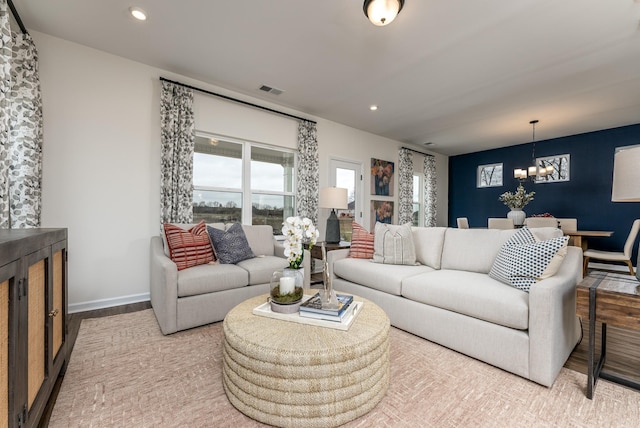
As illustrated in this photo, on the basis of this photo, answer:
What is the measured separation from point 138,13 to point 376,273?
3126 mm

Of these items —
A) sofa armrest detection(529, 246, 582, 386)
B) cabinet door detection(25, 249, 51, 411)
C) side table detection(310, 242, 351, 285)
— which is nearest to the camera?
cabinet door detection(25, 249, 51, 411)

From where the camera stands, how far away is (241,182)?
4086 mm

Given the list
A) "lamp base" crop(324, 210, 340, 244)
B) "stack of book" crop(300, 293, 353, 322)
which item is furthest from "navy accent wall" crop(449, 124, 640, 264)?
"stack of book" crop(300, 293, 353, 322)

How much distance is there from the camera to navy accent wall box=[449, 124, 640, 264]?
5289 millimetres

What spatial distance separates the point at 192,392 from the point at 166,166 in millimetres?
2527

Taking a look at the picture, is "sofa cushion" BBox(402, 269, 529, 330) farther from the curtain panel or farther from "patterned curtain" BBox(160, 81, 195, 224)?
the curtain panel

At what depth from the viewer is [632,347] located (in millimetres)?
2152

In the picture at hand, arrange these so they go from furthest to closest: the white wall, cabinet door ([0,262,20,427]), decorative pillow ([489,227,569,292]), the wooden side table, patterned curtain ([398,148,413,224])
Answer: patterned curtain ([398,148,413,224]), the white wall, decorative pillow ([489,227,569,292]), the wooden side table, cabinet door ([0,262,20,427])

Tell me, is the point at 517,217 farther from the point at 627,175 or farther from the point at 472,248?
the point at 627,175

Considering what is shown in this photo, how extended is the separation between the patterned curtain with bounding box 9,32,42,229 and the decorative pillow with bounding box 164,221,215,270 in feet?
3.53

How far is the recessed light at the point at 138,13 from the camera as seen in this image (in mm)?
2361

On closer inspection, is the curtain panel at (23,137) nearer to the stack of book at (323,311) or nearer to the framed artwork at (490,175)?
the stack of book at (323,311)

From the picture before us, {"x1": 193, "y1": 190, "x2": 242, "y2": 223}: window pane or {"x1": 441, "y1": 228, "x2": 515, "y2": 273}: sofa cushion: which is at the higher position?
{"x1": 193, "y1": 190, "x2": 242, "y2": 223}: window pane

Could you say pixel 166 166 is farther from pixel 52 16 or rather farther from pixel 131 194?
pixel 52 16
